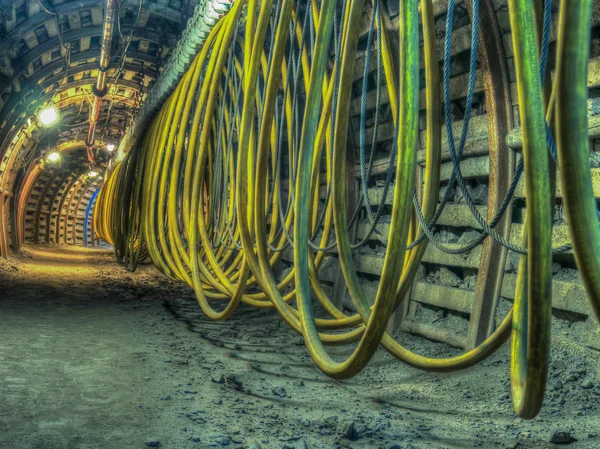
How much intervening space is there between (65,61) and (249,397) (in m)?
6.84

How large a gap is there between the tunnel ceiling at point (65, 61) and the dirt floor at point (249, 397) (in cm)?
381

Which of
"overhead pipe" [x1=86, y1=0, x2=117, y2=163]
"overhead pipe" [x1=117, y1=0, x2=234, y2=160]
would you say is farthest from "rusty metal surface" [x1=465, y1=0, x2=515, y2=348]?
"overhead pipe" [x1=86, y1=0, x2=117, y2=163]

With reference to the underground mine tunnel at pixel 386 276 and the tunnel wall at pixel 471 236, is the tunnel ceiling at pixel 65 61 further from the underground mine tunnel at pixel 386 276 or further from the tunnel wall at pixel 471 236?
the tunnel wall at pixel 471 236

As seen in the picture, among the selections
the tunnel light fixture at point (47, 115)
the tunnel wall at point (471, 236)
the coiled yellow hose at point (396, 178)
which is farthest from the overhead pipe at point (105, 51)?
the tunnel wall at point (471, 236)

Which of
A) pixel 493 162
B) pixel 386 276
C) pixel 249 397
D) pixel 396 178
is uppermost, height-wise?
pixel 493 162

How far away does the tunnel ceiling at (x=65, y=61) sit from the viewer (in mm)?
6367

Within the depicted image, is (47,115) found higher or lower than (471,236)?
higher

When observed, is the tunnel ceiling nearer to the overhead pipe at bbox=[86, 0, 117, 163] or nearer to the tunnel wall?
the overhead pipe at bbox=[86, 0, 117, 163]

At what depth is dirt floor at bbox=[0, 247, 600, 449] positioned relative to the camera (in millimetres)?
1979

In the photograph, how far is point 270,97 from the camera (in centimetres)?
272

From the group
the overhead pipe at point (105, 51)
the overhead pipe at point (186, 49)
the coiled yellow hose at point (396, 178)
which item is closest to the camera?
the coiled yellow hose at point (396, 178)

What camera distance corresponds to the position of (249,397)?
98.3 inches

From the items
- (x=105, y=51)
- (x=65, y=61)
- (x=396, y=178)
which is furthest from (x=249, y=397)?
(x=65, y=61)

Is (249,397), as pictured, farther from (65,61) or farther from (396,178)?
(65,61)
